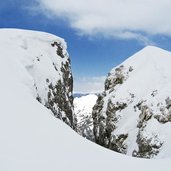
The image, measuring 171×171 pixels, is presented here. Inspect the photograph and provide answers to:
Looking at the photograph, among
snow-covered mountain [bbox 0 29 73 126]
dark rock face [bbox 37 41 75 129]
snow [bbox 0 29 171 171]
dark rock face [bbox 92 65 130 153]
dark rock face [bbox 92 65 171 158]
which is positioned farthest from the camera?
dark rock face [bbox 92 65 130 153]

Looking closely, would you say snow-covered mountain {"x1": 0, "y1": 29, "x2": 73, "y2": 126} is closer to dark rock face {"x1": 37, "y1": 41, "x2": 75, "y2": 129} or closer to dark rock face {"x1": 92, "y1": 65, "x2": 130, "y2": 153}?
dark rock face {"x1": 37, "y1": 41, "x2": 75, "y2": 129}

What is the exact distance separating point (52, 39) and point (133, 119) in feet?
44.7

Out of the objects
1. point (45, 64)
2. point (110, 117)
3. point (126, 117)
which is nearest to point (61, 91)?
point (45, 64)

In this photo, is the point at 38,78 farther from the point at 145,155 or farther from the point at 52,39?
the point at 145,155

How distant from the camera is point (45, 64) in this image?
34.9m

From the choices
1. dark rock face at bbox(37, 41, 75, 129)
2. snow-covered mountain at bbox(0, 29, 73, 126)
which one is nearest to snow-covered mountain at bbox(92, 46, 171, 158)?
dark rock face at bbox(37, 41, 75, 129)

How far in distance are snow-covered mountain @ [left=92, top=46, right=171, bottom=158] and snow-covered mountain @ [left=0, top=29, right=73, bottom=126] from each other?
517 centimetres

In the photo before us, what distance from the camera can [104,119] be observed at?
40531mm

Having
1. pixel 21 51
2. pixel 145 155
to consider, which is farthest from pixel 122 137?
pixel 21 51

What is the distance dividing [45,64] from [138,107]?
36.7 ft

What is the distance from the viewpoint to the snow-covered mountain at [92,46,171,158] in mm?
31248

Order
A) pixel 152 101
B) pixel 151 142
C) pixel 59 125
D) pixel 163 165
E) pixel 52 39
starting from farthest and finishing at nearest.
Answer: pixel 52 39 → pixel 152 101 → pixel 151 142 → pixel 59 125 → pixel 163 165

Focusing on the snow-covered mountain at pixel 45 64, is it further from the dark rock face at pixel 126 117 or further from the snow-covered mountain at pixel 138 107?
the snow-covered mountain at pixel 138 107

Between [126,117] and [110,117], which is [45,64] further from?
[126,117]
